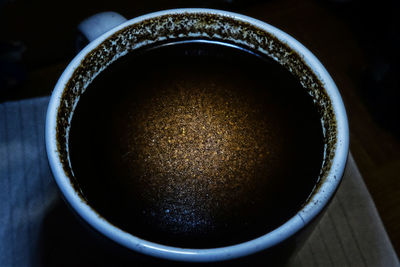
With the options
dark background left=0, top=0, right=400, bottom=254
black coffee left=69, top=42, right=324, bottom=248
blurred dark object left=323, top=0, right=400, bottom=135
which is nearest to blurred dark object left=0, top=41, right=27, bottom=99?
dark background left=0, top=0, right=400, bottom=254

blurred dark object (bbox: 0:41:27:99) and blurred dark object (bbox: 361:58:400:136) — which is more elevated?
blurred dark object (bbox: 361:58:400:136)

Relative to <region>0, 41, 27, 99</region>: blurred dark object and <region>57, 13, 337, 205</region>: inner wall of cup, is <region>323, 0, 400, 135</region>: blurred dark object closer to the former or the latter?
<region>57, 13, 337, 205</region>: inner wall of cup

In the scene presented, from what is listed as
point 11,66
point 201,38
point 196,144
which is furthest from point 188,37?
point 11,66

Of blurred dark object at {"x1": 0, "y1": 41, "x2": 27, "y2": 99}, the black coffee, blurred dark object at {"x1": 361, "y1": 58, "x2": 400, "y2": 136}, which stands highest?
blurred dark object at {"x1": 361, "y1": 58, "x2": 400, "y2": 136}

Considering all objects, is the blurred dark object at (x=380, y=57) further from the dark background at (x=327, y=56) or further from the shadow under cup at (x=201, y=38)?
the shadow under cup at (x=201, y=38)

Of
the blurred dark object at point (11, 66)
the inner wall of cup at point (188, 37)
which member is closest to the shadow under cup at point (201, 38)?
the inner wall of cup at point (188, 37)
